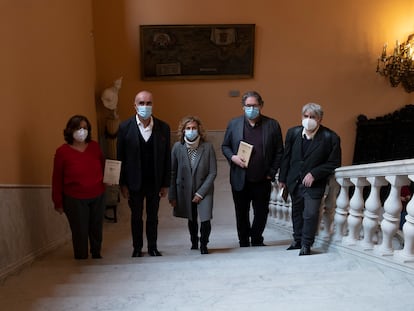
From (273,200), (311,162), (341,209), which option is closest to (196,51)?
(273,200)

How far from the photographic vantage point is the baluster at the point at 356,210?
260cm

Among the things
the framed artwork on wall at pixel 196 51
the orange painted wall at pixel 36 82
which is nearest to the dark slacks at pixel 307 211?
the orange painted wall at pixel 36 82

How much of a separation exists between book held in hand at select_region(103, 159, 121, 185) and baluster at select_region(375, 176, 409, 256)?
1.85 metres

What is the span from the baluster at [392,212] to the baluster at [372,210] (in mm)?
118

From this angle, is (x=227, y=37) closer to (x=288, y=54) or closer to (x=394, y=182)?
(x=288, y=54)

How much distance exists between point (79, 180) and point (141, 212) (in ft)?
1.79

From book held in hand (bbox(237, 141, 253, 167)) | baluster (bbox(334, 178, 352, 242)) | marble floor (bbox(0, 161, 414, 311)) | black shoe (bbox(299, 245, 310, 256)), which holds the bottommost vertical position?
black shoe (bbox(299, 245, 310, 256))

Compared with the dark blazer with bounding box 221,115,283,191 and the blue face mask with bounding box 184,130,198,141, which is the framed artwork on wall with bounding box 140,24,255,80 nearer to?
the dark blazer with bounding box 221,115,283,191

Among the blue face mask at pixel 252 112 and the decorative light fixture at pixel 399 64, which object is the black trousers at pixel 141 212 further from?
the decorative light fixture at pixel 399 64

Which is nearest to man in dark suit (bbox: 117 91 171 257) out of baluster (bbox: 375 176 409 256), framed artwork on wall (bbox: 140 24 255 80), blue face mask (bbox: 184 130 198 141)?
blue face mask (bbox: 184 130 198 141)

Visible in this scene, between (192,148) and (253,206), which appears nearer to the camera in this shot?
(192,148)

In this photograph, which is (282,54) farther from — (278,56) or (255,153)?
(255,153)

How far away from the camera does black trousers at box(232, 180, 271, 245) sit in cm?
316

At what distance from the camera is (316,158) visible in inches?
109
